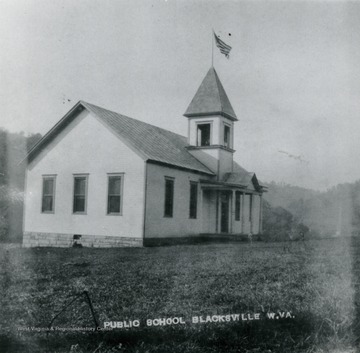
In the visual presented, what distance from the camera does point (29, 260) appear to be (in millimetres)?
12891

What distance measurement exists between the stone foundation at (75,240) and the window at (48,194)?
114cm

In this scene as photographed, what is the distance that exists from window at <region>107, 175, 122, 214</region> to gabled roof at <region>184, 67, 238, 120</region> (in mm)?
6603

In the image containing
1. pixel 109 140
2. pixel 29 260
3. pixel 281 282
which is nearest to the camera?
pixel 281 282

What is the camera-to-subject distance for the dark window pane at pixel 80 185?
19.4 meters

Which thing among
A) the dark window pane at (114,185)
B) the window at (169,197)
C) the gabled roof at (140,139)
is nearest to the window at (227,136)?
the gabled roof at (140,139)

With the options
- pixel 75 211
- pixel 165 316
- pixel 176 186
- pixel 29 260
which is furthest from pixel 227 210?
pixel 165 316

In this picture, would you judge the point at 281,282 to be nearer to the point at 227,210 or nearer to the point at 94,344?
the point at 94,344

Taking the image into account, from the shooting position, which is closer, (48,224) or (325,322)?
Result: (325,322)

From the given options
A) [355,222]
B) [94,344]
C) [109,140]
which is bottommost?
[94,344]

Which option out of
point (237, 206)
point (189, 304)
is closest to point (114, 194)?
point (237, 206)

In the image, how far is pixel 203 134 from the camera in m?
24.3

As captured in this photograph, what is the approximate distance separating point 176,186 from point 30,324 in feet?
47.4

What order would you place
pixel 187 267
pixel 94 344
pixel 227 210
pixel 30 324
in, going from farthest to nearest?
pixel 227 210 → pixel 187 267 → pixel 30 324 → pixel 94 344

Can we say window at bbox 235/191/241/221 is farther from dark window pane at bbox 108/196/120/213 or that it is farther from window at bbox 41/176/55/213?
window at bbox 41/176/55/213
